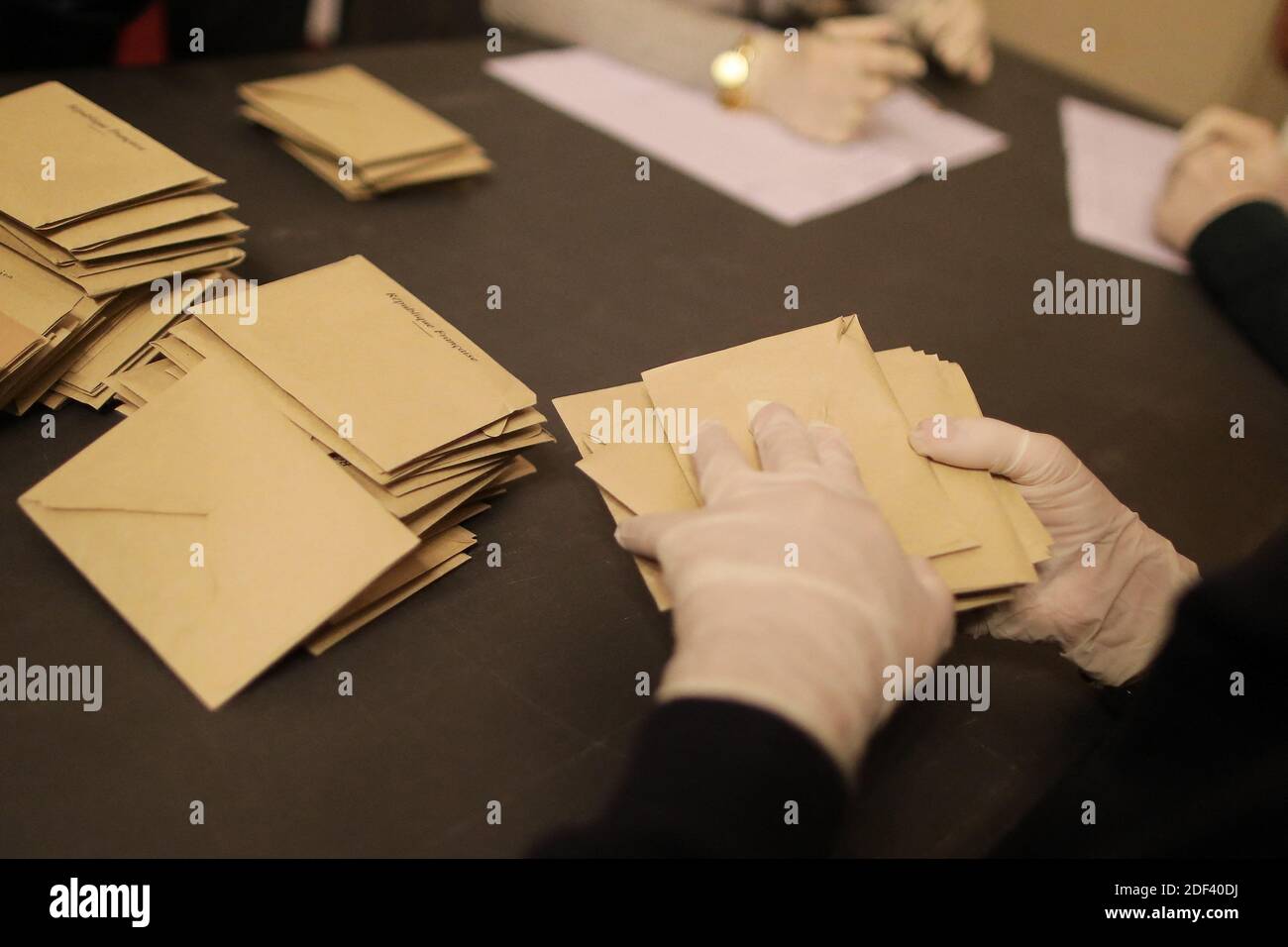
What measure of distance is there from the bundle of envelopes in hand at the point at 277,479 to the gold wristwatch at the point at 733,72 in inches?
36.8

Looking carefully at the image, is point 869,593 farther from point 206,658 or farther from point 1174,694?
point 206,658

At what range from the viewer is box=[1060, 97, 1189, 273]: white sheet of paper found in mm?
1453

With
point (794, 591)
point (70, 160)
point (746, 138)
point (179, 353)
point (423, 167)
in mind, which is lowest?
point (794, 591)

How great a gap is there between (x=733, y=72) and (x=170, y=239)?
1002 mm

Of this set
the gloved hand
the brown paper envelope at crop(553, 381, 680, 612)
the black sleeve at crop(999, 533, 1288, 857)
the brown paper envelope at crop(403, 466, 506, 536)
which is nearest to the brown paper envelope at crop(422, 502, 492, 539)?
the brown paper envelope at crop(403, 466, 506, 536)

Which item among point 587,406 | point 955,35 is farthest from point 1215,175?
point 587,406

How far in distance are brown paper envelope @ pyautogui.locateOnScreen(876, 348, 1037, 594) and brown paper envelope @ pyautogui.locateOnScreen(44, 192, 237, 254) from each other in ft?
2.22

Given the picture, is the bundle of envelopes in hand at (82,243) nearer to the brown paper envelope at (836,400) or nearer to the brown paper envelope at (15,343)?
the brown paper envelope at (15,343)

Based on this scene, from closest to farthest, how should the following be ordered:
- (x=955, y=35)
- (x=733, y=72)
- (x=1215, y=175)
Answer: (x=1215, y=175)
(x=733, y=72)
(x=955, y=35)

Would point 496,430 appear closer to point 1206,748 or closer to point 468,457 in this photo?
point 468,457

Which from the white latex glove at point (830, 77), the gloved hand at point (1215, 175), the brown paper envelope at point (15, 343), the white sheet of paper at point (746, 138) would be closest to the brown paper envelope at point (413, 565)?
the brown paper envelope at point (15, 343)

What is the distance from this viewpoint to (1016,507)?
31.7 inches

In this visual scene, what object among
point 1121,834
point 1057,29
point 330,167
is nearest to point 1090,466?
point 1121,834

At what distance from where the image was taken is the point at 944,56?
1806 millimetres
